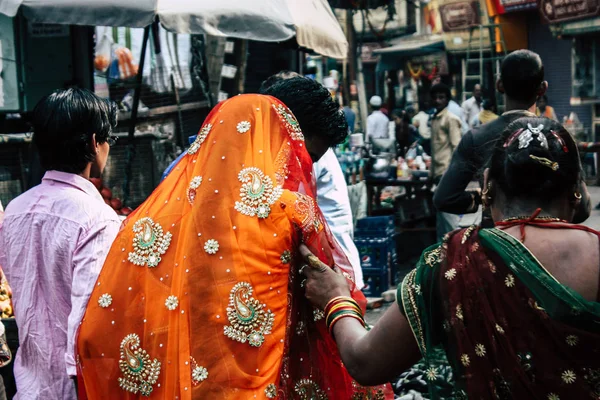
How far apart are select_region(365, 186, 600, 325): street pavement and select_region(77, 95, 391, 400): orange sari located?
1.43 m

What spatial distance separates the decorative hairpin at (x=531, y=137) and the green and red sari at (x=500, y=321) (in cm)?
21

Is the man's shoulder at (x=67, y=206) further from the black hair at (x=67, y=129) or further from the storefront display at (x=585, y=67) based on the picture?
the storefront display at (x=585, y=67)

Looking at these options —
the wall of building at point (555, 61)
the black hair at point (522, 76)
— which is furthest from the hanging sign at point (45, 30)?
the wall of building at point (555, 61)

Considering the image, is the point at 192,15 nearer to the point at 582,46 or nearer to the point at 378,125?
the point at 378,125

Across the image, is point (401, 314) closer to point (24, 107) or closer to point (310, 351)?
point (310, 351)

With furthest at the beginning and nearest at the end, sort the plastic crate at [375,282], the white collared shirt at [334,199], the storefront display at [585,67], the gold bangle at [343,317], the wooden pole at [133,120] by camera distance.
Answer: the storefront display at [585,67], the plastic crate at [375,282], the wooden pole at [133,120], the white collared shirt at [334,199], the gold bangle at [343,317]

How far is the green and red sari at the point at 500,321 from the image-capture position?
5.60 feet

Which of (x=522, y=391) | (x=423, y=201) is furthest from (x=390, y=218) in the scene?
(x=522, y=391)

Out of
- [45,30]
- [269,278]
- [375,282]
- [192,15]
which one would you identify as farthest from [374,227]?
[269,278]

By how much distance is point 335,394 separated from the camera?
2.39 meters

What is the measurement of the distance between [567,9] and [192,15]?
15.1 meters

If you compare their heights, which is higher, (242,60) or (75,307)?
(242,60)

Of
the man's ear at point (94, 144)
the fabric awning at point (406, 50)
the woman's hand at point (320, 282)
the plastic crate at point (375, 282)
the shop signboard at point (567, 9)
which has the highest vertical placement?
the shop signboard at point (567, 9)

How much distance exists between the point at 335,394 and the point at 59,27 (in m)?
5.38
